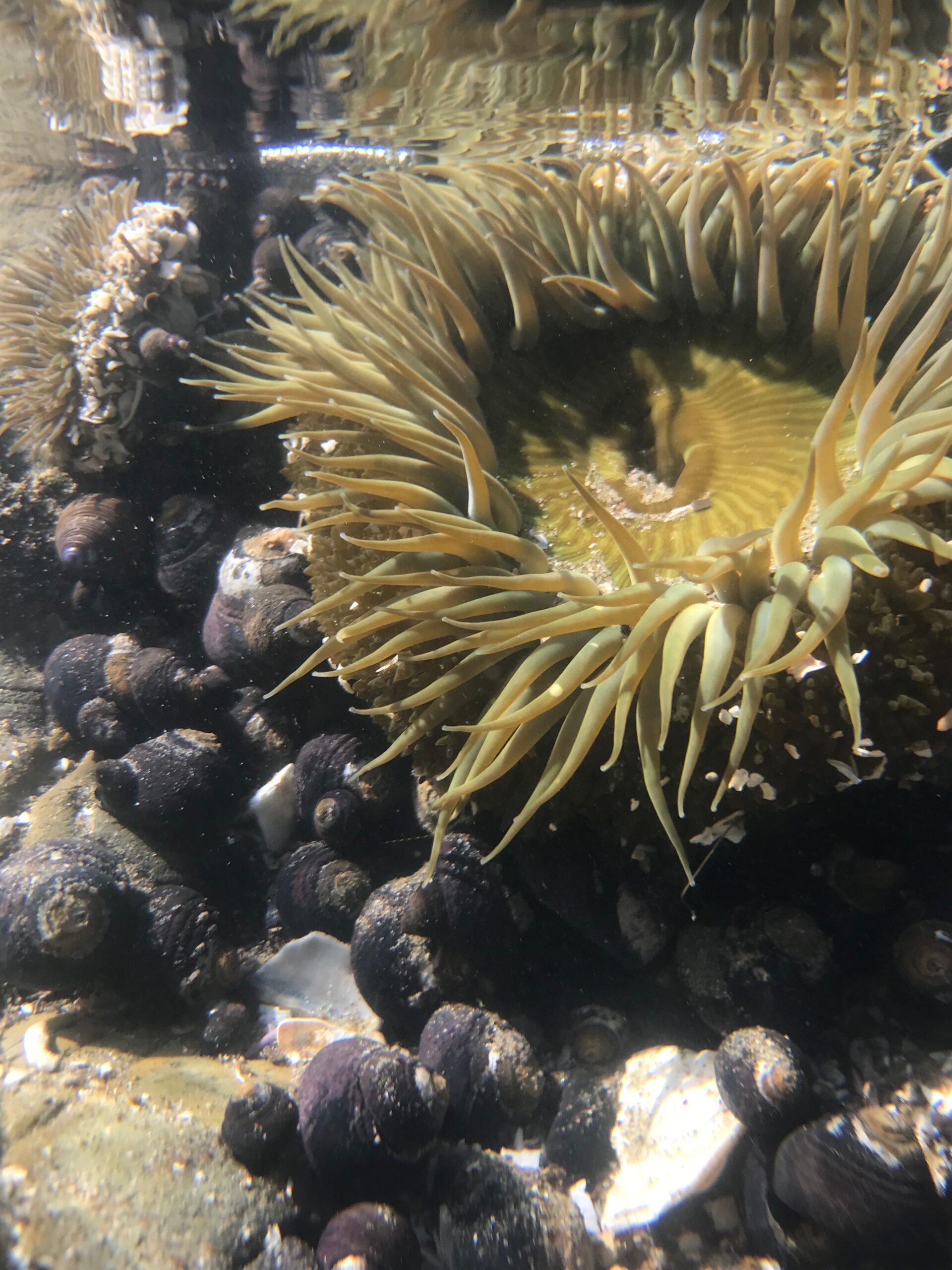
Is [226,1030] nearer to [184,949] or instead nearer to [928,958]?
[184,949]

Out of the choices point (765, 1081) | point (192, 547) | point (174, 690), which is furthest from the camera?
point (192, 547)

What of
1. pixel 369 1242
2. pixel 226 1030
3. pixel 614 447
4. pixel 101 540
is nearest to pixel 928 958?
pixel 369 1242

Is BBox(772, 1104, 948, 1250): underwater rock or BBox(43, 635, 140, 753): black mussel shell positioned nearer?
BBox(772, 1104, 948, 1250): underwater rock

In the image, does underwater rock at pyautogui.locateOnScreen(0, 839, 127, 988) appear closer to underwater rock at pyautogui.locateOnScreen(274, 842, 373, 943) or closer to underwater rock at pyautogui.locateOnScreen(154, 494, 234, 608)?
underwater rock at pyautogui.locateOnScreen(274, 842, 373, 943)

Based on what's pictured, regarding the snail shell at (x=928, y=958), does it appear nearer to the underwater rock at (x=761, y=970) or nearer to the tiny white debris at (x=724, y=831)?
the underwater rock at (x=761, y=970)

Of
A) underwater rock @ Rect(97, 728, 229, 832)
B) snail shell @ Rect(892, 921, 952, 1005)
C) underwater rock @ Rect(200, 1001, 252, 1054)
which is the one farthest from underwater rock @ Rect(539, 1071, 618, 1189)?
underwater rock @ Rect(97, 728, 229, 832)
